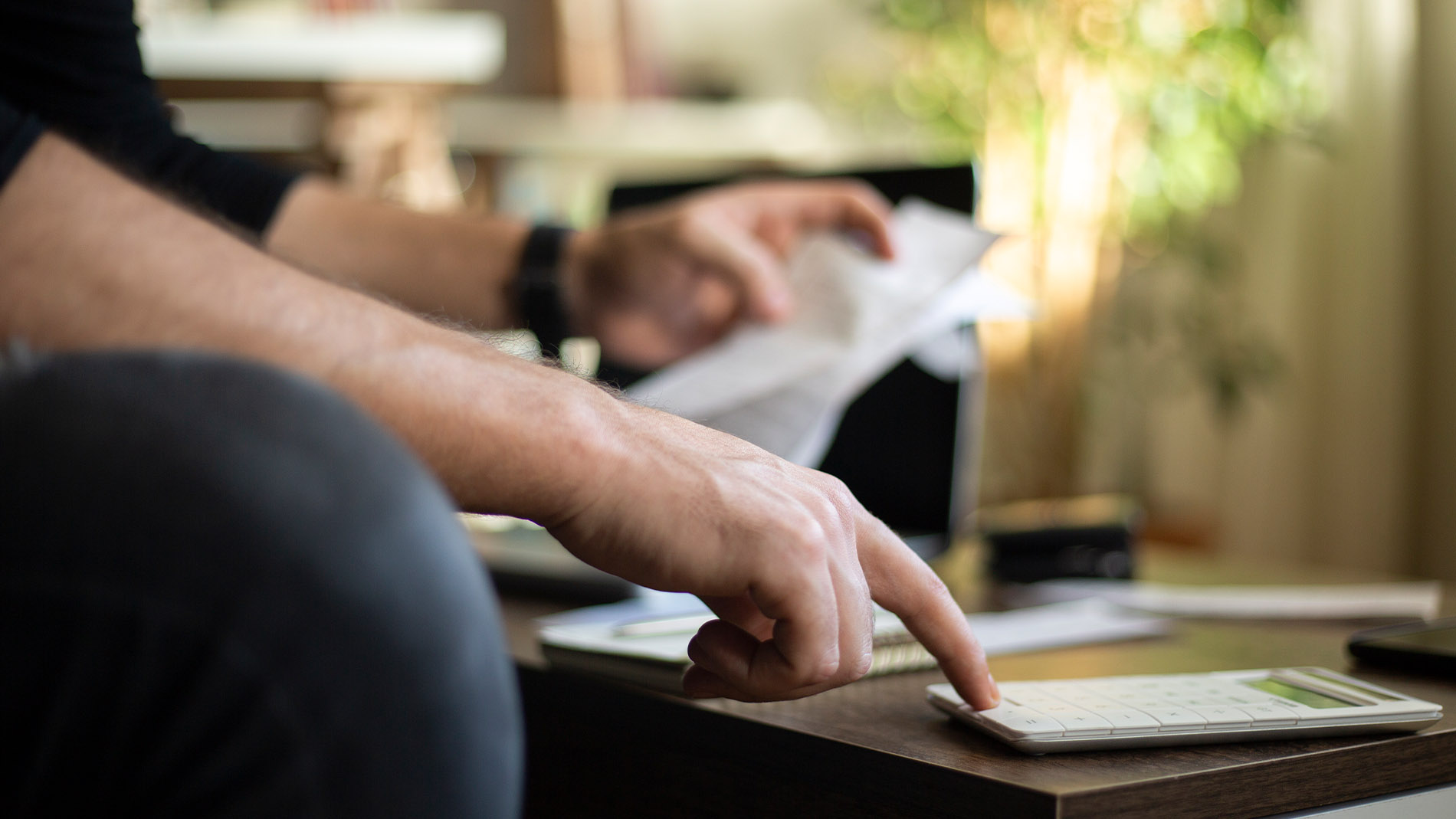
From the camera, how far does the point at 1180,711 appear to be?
0.42m

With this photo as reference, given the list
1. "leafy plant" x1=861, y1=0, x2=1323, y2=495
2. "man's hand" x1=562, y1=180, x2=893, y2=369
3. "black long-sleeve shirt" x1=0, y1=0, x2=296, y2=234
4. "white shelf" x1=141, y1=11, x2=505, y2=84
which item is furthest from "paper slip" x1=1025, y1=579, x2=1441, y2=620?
"white shelf" x1=141, y1=11, x2=505, y2=84

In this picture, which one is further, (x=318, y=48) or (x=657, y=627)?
(x=318, y=48)

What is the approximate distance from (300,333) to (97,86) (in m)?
0.58

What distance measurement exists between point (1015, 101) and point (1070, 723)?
6.43 ft

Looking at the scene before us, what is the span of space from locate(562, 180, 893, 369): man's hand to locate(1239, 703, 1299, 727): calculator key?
1.79 ft

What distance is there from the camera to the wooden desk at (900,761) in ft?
1.22

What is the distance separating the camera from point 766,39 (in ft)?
9.28

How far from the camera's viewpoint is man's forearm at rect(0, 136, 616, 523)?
0.36m

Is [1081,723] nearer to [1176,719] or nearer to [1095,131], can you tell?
[1176,719]

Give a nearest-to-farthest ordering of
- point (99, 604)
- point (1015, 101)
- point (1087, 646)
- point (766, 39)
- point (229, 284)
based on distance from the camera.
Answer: point (99, 604) < point (229, 284) < point (1087, 646) < point (1015, 101) < point (766, 39)

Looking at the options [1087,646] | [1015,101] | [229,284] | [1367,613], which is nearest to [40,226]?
[229,284]

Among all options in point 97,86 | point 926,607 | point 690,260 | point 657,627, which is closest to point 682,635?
point 657,627

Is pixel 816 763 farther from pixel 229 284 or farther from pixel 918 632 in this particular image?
pixel 229 284

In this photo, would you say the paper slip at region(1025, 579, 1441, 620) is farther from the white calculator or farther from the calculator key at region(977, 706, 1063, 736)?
the calculator key at region(977, 706, 1063, 736)
